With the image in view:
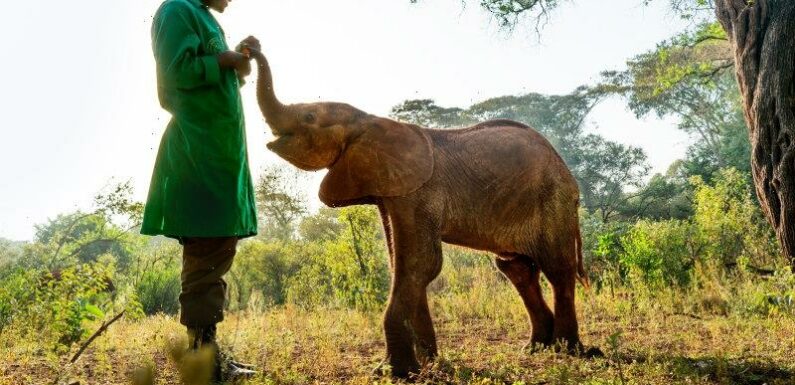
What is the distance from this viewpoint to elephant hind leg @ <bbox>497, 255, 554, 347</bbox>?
514cm

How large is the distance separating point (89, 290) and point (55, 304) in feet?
1.49

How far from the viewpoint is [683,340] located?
557cm

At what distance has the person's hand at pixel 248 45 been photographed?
357 cm

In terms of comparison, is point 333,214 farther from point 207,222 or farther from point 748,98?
point 207,222

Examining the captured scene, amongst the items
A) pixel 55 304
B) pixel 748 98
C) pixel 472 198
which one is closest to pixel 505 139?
pixel 472 198

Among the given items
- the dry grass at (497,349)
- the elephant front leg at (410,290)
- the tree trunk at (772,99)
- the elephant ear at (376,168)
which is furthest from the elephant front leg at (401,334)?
the tree trunk at (772,99)

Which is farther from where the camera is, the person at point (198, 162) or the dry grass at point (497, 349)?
the dry grass at point (497, 349)

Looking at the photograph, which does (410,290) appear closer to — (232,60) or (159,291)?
(232,60)

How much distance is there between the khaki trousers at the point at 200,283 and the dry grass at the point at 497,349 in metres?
0.28

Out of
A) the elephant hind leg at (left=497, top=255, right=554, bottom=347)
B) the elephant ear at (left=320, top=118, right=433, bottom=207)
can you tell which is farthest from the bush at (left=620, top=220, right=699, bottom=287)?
the elephant ear at (left=320, top=118, right=433, bottom=207)

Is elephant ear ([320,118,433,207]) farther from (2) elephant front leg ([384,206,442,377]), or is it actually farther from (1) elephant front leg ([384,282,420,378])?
(1) elephant front leg ([384,282,420,378])

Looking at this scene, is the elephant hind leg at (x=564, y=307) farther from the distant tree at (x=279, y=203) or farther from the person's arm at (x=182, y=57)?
the distant tree at (x=279, y=203)

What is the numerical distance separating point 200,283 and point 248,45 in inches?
50.8

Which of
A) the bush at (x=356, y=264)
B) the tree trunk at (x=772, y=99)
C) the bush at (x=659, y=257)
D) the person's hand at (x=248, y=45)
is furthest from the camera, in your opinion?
the bush at (x=659, y=257)
